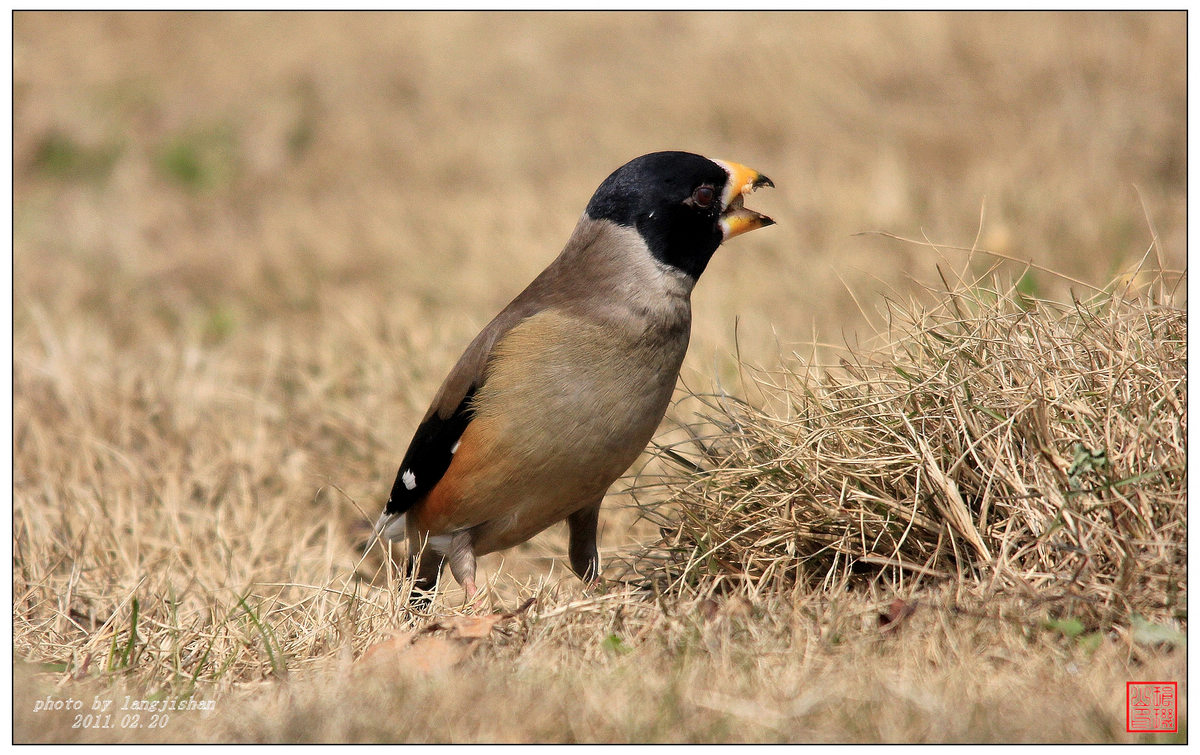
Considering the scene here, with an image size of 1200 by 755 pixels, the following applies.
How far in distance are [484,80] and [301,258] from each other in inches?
129

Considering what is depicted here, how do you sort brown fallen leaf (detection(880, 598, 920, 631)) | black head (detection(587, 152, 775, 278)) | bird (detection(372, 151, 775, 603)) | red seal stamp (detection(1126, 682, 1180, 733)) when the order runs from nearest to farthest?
red seal stamp (detection(1126, 682, 1180, 733)) → brown fallen leaf (detection(880, 598, 920, 631)) → bird (detection(372, 151, 775, 603)) → black head (detection(587, 152, 775, 278))

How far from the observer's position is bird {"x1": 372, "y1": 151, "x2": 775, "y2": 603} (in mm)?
3590

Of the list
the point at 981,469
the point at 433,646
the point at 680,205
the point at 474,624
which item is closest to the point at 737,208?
the point at 680,205

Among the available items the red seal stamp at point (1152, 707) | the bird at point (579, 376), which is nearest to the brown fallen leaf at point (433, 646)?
the bird at point (579, 376)

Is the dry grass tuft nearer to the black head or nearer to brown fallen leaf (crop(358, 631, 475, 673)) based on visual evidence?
the black head

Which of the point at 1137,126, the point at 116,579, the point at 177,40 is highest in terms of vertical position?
the point at 177,40

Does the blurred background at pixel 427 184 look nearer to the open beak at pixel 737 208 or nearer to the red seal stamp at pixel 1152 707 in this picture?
the open beak at pixel 737 208

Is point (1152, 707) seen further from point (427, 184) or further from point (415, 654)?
point (427, 184)

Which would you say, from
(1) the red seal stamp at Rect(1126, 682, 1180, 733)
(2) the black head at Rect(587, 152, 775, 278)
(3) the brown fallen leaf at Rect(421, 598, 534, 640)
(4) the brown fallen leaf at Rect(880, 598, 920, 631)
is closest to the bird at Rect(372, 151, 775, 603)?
(2) the black head at Rect(587, 152, 775, 278)

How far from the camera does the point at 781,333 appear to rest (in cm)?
572

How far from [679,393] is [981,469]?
2.18 m

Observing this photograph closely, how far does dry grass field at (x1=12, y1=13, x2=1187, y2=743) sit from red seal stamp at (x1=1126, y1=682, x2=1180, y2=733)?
4 cm

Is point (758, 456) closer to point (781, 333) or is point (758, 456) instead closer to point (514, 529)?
point (514, 529)

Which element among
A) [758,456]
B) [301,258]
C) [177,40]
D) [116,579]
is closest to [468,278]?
[301,258]
